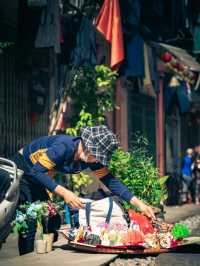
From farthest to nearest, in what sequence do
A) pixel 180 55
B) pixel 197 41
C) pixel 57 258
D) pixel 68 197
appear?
pixel 197 41 → pixel 180 55 → pixel 57 258 → pixel 68 197

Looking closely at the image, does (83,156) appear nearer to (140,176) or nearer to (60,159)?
(60,159)

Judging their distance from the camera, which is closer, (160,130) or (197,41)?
(160,130)

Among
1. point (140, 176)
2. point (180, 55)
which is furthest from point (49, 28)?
point (180, 55)

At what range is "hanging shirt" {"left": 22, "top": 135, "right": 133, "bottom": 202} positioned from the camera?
6.64 m

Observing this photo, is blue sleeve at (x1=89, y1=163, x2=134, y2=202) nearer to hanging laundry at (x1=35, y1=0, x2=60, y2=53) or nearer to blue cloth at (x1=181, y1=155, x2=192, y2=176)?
hanging laundry at (x1=35, y1=0, x2=60, y2=53)

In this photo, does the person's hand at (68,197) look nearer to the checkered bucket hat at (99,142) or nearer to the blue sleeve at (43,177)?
the blue sleeve at (43,177)

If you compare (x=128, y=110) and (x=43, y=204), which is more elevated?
(x=128, y=110)

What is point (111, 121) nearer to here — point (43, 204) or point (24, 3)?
point (24, 3)

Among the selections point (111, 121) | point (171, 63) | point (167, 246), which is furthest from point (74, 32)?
point (171, 63)

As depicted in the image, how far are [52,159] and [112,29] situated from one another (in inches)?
206

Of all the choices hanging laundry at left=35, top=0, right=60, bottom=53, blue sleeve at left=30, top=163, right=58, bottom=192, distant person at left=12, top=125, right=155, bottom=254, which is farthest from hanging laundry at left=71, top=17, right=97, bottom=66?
blue sleeve at left=30, top=163, right=58, bottom=192

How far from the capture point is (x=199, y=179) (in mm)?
18359

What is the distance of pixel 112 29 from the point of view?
37.2 feet

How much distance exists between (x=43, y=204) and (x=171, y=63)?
1050 centimetres
